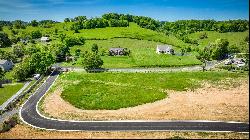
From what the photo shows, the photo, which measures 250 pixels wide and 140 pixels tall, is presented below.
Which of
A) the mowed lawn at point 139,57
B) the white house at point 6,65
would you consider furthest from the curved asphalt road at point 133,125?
the mowed lawn at point 139,57

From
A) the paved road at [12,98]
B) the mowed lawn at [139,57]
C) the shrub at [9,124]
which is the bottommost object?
the shrub at [9,124]

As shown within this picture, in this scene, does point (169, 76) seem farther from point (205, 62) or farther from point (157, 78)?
point (205, 62)

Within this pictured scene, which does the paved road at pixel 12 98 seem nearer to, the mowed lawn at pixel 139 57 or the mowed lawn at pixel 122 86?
the mowed lawn at pixel 122 86

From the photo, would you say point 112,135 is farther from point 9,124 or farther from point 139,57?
point 139,57

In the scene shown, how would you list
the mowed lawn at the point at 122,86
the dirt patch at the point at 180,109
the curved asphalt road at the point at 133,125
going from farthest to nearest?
the mowed lawn at the point at 122,86, the dirt patch at the point at 180,109, the curved asphalt road at the point at 133,125

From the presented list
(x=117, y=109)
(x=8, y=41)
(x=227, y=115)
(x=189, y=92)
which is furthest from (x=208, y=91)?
(x=8, y=41)

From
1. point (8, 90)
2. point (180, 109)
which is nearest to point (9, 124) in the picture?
point (8, 90)
